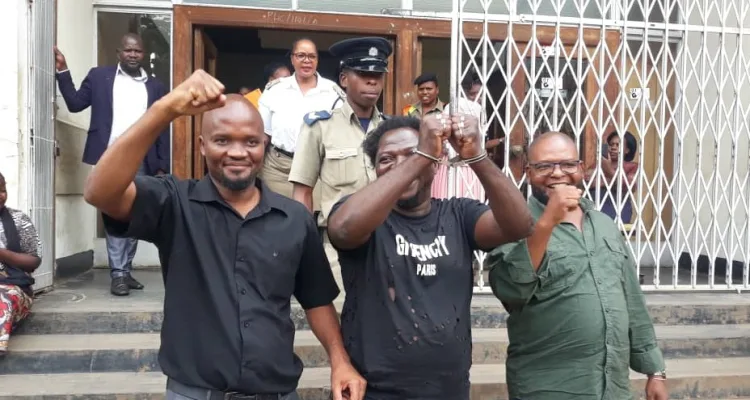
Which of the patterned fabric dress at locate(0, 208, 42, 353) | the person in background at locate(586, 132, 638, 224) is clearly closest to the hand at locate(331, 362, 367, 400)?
the patterned fabric dress at locate(0, 208, 42, 353)

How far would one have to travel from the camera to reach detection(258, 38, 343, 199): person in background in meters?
4.31

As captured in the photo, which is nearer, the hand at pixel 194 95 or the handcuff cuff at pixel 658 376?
the hand at pixel 194 95

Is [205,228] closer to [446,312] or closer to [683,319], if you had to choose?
[446,312]

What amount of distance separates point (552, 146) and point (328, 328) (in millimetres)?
1074

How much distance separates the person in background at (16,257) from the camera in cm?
398

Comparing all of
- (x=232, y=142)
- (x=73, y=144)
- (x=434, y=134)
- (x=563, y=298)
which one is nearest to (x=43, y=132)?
(x=73, y=144)

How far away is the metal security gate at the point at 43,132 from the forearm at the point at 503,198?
3903mm

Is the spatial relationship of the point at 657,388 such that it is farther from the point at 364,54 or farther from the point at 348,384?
the point at 364,54

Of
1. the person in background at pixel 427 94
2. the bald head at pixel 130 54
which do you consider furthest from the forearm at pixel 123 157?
the person in background at pixel 427 94

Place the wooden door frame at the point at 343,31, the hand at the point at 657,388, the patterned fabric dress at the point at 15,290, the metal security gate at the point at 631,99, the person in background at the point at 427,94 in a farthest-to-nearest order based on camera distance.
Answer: the wooden door frame at the point at 343,31 → the person in background at the point at 427,94 → the metal security gate at the point at 631,99 → the patterned fabric dress at the point at 15,290 → the hand at the point at 657,388

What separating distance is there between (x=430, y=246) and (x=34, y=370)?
3.11 meters

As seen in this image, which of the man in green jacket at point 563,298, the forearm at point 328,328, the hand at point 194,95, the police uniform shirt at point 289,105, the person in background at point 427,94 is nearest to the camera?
the hand at point 194,95

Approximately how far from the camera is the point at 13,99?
4512 millimetres

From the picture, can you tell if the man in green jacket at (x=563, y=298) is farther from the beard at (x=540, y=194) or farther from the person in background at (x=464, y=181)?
the person in background at (x=464, y=181)
